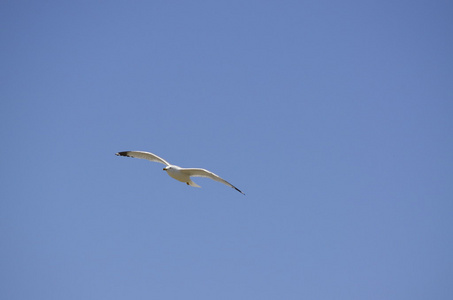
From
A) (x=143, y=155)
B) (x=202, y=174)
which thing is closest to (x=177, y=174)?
(x=202, y=174)

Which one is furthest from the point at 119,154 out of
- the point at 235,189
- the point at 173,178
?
the point at 235,189

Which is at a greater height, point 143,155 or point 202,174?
point 202,174

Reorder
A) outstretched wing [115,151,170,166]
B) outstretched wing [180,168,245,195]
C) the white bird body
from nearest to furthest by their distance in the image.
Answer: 1. outstretched wing [180,168,245,195]
2. the white bird body
3. outstretched wing [115,151,170,166]

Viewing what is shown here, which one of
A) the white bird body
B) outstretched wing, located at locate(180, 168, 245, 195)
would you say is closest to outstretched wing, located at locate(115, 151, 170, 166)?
the white bird body

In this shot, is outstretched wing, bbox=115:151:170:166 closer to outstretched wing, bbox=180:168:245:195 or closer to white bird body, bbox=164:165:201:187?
white bird body, bbox=164:165:201:187

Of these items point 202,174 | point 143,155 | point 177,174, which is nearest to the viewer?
point 202,174

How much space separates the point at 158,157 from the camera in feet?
63.1

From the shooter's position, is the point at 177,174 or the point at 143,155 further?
the point at 143,155

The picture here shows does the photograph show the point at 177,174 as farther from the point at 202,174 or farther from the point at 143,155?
the point at 143,155

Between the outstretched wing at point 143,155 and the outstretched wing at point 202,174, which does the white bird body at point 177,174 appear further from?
the outstretched wing at point 143,155

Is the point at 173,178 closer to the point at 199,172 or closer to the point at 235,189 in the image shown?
the point at 199,172

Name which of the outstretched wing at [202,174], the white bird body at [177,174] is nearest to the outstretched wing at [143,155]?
the white bird body at [177,174]

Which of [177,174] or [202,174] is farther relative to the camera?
[177,174]

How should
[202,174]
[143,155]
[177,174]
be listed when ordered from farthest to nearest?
[143,155], [177,174], [202,174]
